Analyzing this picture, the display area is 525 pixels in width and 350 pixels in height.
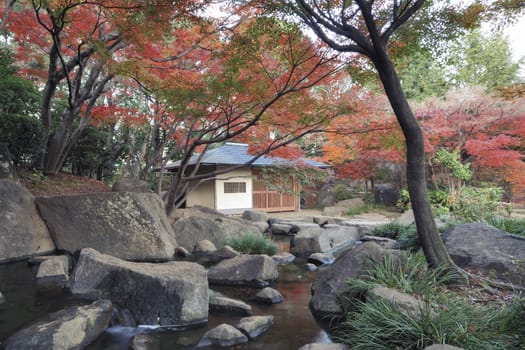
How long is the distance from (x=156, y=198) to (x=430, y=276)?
599cm

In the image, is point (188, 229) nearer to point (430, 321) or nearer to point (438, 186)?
point (430, 321)

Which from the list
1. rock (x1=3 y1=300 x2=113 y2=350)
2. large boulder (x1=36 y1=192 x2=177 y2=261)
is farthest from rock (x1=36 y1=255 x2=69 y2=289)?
rock (x1=3 y1=300 x2=113 y2=350)

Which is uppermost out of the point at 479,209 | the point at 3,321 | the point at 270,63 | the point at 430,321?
the point at 270,63

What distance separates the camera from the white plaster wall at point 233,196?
1490 cm

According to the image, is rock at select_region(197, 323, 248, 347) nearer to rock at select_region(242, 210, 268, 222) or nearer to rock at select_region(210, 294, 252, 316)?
rock at select_region(210, 294, 252, 316)

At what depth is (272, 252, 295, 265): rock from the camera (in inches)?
290

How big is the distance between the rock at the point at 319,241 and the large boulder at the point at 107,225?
299cm

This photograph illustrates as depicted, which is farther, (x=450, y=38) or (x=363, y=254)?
(x=450, y=38)

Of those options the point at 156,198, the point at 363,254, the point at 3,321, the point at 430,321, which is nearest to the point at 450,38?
the point at 363,254

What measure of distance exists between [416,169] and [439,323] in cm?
205

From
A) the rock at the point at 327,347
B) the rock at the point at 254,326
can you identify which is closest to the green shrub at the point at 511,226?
the rock at the point at 327,347

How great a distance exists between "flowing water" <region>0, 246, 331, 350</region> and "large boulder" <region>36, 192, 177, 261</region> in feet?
3.70

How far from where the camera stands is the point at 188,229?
28.1ft

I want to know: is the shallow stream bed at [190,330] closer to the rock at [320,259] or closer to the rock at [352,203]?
the rock at [320,259]
